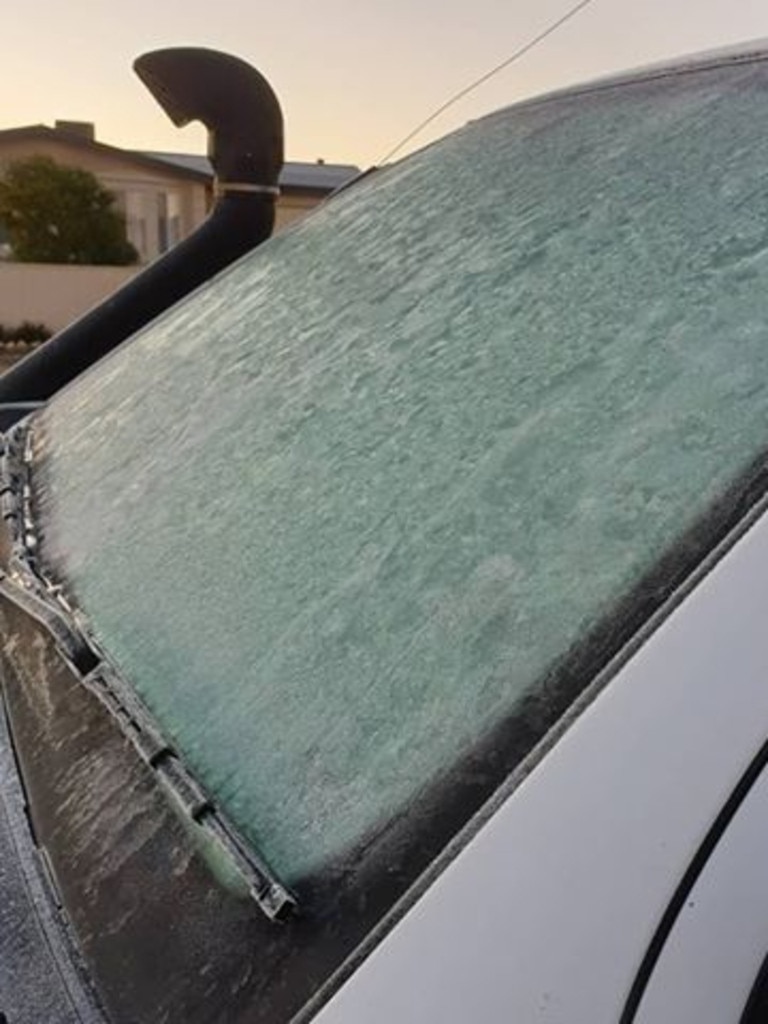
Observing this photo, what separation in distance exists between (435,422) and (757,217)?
1.21 ft

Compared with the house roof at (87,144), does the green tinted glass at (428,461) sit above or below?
below

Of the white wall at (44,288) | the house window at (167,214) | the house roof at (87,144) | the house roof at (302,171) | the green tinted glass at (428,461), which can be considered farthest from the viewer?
the house window at (167,214)

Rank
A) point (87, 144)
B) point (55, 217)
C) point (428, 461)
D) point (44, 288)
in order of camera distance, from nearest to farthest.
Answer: point (428, 461)
point (44, 288)
point (55, 217)
point (87, 144)

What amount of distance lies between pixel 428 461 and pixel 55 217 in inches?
1095

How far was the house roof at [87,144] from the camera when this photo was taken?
1243 inches

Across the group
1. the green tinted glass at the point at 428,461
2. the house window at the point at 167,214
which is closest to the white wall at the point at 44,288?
the house window at the point at 167,214

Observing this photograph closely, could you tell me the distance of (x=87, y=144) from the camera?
3297 centimetres

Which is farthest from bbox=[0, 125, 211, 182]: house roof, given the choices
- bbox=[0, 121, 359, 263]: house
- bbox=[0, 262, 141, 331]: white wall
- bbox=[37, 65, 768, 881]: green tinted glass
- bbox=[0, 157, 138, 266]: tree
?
bbox=[37, 65, 768, 881]: green tinted glass

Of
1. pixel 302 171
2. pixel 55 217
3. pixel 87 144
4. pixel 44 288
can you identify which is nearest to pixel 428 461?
pixel 302 171

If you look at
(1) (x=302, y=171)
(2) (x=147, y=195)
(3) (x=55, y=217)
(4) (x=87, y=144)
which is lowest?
(1) (x=302, y=171)

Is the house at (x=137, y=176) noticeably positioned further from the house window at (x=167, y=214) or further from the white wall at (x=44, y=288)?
the white wall at (x=44, y=288)

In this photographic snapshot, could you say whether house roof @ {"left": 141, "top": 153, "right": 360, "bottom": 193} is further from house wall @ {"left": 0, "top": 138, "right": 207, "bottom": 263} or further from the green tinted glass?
the green tinted glass

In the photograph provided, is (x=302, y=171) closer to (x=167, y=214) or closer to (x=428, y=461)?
(x=167, y=214)

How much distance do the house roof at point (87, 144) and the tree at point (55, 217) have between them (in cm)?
392
